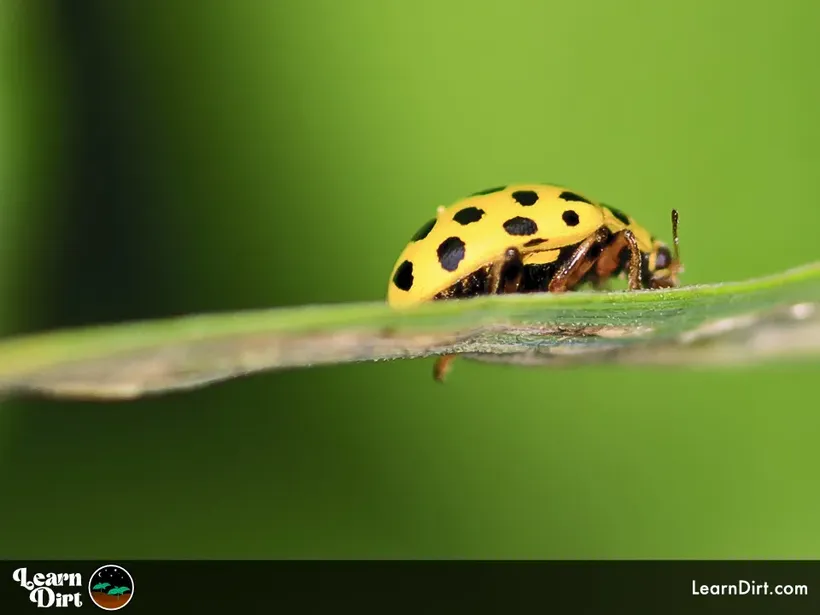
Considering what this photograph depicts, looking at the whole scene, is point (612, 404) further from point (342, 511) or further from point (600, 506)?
point (342, 511)

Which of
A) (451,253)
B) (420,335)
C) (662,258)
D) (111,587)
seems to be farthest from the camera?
(111,587)

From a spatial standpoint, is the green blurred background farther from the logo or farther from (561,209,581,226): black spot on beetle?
(561,209,581,226): black spot on beetle

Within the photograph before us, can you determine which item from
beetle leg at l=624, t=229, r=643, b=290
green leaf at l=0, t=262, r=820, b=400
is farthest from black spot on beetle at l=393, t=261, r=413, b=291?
green leaf at l=0, t=262, r=820, b=400

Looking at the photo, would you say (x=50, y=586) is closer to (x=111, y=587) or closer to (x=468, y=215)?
(x=111, y=587)

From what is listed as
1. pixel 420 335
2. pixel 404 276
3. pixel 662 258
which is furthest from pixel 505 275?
pixel 420 335

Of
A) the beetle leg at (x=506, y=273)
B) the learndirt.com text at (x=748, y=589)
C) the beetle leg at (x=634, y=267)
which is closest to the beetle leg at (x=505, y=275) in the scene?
the beetle leg at (x=506, y=273)

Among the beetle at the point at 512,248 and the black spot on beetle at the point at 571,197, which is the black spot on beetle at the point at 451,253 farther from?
the black spot on beetle at the point at 571,197
